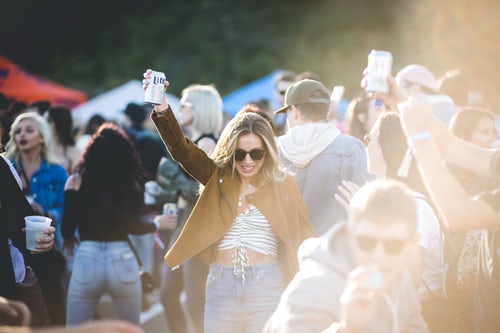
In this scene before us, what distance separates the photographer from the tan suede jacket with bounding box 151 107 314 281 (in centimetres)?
529

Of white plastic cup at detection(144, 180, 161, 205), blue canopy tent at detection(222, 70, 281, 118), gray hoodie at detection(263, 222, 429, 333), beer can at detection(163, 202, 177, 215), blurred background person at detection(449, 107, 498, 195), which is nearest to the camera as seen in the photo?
gray hoodie at detection(263, 222, 429, 333)

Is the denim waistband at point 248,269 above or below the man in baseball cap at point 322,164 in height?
below

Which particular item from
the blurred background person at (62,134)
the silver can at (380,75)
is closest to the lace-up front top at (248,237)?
the silver can at (380,75)

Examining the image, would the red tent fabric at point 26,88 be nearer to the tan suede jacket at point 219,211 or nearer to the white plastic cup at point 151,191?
the white plastic cup at point 151,191

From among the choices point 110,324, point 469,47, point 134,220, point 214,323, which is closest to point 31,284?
point 214,323

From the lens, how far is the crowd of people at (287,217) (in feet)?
11.1

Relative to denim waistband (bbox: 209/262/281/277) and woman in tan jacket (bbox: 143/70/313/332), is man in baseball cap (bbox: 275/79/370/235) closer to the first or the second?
woman in tan jacket (bbox: 143/70/313/332)

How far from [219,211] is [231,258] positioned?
0.31 meters

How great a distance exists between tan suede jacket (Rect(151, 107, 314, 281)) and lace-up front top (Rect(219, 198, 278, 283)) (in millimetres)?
43

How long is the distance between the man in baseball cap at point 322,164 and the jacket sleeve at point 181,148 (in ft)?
2.98

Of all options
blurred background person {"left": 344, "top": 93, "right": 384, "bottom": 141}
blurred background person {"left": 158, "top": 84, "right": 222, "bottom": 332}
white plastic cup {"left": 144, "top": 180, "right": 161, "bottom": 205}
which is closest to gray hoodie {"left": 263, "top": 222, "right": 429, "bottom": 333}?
blurred background person {"left": 158, "top": 84, "right": 222, "bottom": 332}

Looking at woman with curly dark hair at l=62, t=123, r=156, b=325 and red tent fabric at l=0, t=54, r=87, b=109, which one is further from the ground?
red tent fabric at l=0, t=54, r=87, b=109

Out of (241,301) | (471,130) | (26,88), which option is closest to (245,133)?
(241,301)

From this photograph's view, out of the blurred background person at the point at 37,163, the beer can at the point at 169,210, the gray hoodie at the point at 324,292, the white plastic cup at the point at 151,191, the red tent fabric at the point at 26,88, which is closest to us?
the gray hoodie at the point at 324,292
